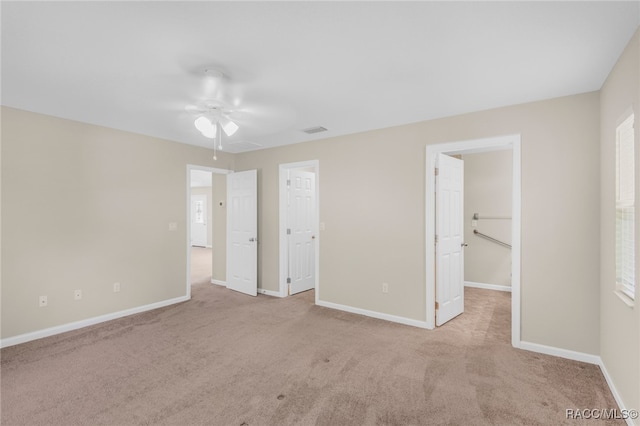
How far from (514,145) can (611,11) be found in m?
1.55

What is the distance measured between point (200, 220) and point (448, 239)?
10.7 meters

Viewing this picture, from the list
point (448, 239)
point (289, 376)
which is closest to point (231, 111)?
point (289, 376)

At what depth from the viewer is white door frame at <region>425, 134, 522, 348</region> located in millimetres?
3113

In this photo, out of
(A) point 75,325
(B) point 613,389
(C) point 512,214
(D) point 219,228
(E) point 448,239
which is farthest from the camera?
(D) point 219,228

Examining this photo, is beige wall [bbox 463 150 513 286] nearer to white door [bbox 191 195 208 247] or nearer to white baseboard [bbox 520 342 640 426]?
white baseboard [bbox 520 342 640 426]

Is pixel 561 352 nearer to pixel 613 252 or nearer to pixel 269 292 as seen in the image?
pixel 613 252

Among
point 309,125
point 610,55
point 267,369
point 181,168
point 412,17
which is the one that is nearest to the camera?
point 412,17

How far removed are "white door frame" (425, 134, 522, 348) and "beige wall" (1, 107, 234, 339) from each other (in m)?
3.64

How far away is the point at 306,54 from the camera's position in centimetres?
216

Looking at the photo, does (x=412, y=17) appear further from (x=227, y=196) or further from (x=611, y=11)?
(x=227, y=196)

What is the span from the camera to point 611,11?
66.7 inches

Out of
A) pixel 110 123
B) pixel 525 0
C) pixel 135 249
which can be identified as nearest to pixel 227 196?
pixel 135 249

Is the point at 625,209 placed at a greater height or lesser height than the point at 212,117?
lesser

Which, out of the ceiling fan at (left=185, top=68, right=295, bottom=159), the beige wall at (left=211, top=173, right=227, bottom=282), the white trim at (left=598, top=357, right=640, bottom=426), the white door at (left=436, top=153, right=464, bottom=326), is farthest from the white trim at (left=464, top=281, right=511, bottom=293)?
the beige wall at (left=211, top=173, right=227, bottom=282)
